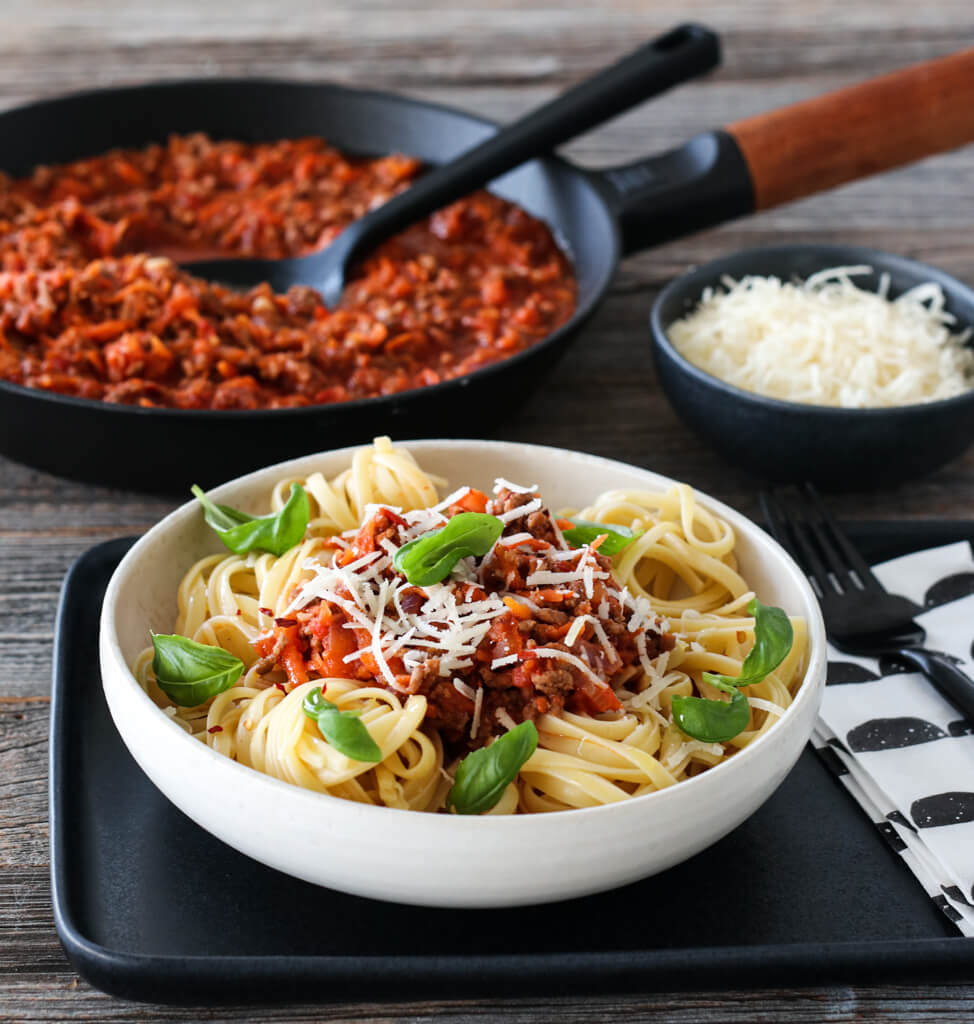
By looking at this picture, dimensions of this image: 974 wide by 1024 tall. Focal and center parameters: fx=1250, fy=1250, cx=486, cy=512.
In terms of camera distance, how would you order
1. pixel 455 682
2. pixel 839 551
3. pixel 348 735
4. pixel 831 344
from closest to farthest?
1. pixel 348 735
2. pixel 455 682
3. pixel 839 551
4. pixel 831 344

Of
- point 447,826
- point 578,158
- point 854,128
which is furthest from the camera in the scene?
point 578,158

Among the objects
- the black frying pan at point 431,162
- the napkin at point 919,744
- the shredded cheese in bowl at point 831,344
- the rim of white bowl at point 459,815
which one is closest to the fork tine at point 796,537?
the napkin at point 919,744

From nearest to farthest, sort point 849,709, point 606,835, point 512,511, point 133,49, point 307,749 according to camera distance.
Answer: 1. point 606,835
2. point 307,749
3. point 512,511
4. point 849,709
5. point 133,49

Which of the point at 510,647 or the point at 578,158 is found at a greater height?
the point at 510,647

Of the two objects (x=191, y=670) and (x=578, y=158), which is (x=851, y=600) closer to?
(x=191, y=670)

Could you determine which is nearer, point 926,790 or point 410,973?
point 410,973

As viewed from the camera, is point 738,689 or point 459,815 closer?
point 459,815

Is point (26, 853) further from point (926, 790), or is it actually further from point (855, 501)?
point (855, 501)

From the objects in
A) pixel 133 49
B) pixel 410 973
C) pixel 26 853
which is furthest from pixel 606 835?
pixel 133 49

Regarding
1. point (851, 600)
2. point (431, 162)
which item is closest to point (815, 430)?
point (851, 600)
